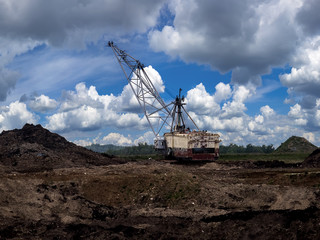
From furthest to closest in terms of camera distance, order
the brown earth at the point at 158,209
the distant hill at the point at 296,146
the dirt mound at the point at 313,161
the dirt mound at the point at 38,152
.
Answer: the distant hill at the point at 296,146
the dirt mound at the point at 313,161
the dirt mound at the point at 38,152
the brown earth at the point at 158,209

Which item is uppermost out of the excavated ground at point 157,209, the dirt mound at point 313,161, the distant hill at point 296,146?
the distant hill at point 296,146

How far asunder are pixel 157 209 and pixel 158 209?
2.2 inches

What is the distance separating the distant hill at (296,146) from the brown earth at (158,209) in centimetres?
6068

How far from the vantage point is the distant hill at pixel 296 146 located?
3356 inches

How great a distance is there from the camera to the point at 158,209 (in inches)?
818

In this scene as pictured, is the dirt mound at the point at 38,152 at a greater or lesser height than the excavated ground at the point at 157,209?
greater

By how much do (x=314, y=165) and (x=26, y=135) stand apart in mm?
44061

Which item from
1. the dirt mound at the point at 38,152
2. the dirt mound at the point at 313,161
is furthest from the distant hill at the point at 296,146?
the dirt mound at the point at 38,152

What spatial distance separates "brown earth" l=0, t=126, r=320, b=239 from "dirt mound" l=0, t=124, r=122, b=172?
55.3 feet

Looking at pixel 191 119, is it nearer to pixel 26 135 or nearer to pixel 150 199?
pixel 26 135

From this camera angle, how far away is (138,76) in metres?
60.2

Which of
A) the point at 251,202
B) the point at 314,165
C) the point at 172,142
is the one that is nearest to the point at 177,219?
the point at 251,202

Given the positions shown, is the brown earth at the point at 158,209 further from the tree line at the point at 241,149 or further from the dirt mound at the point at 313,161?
the tree line at the point at 241,149

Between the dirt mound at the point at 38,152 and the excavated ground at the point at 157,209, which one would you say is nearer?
the excavated ground at the point at 157,209
